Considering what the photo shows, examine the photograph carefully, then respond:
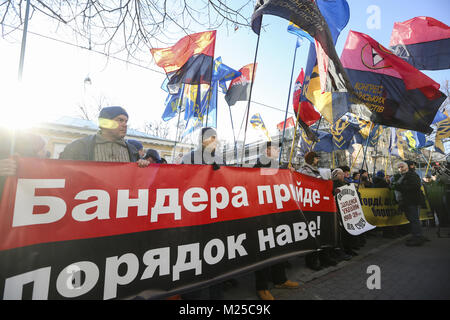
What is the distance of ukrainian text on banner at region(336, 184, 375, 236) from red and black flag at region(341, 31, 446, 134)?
91.5 inches

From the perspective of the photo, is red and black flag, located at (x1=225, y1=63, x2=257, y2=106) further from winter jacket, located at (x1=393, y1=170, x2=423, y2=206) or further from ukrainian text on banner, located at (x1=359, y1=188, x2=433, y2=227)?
winter jacket, located at (x1=393, y1=170, x2=423, y2=206)

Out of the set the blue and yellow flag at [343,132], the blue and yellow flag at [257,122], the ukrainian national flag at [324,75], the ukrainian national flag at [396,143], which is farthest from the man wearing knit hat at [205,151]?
the ukrainian national flag at [396,143]

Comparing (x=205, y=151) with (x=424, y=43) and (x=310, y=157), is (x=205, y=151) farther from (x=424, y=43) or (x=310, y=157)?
(x=424, y=43)

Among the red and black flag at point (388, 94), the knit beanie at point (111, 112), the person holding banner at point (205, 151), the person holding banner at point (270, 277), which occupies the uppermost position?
the red and black flag at point (388, 94)

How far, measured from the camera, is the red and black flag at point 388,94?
5.12 meters

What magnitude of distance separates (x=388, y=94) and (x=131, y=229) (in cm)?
644

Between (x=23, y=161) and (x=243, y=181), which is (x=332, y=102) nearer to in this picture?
(x=243, y=181)

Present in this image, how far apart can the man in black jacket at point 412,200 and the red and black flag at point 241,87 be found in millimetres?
5302

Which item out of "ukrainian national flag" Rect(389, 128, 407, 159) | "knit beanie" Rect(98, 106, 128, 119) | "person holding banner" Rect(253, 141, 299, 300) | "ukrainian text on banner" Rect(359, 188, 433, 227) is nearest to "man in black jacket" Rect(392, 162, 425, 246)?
"ukrainian text on banner" Rect(359, 188, 433, 227)

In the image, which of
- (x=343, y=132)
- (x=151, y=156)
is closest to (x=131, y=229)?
(x=151, y=156)

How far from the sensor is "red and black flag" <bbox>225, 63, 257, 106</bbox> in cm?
794

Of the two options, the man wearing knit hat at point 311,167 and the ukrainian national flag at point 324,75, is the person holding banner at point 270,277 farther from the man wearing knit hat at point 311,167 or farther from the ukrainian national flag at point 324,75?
the ukrainian national flag at point 324,75

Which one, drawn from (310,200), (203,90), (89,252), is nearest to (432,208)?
(310,200)

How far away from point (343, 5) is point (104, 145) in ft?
16.5
